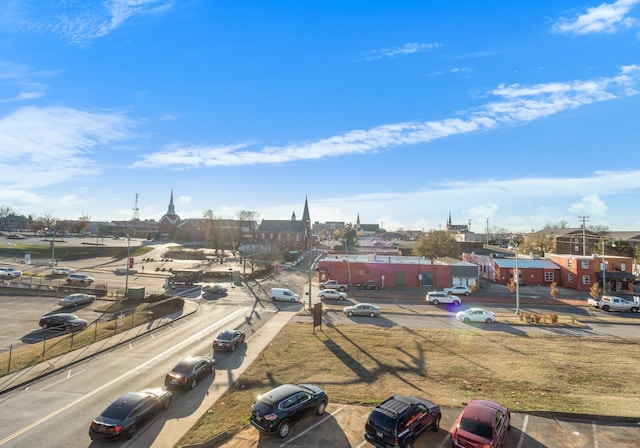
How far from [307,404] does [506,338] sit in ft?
68.6

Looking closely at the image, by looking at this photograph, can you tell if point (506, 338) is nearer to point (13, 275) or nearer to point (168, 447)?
point (168, 447)

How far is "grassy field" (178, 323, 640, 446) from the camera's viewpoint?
1684 cm

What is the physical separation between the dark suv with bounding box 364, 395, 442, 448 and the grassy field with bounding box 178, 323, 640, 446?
3306 millimetres

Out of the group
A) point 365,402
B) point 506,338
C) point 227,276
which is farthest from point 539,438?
point 227,276

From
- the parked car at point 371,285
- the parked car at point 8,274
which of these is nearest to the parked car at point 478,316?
the parked car at point 371,285

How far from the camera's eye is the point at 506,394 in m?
17.8

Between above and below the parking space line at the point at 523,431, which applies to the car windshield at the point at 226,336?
above

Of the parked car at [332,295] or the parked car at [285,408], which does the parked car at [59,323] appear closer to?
the parked car at [285,408]

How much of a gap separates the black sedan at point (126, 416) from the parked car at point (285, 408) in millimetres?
4659

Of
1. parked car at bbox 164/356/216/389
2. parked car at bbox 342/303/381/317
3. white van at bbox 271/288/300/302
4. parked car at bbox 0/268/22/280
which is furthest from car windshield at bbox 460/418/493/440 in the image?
parked car at bbox 0/268/22/280

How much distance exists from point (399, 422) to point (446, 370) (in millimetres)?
10363

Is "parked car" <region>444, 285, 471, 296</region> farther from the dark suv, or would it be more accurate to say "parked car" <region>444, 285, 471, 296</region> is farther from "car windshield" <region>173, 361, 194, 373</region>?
"car windshield" <region>173, 361, 194, 373</region>

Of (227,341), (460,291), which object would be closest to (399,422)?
(227,341)

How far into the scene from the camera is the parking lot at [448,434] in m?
13.3
